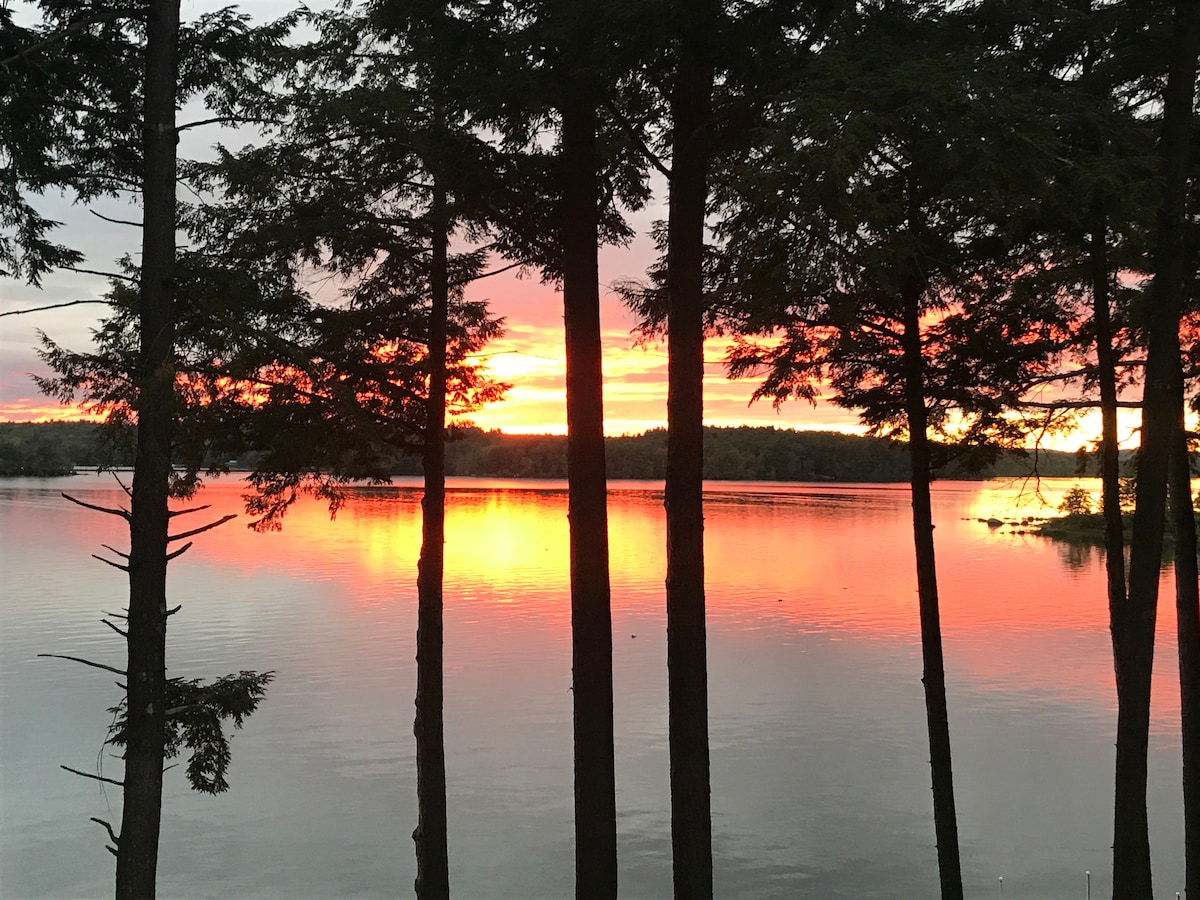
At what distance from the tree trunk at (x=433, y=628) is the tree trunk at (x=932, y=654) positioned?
595 centimetres

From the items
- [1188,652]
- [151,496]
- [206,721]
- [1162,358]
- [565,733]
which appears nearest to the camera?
[151,496]

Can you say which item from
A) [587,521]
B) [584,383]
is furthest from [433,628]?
[584,383]

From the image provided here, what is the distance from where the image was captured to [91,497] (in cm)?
10088

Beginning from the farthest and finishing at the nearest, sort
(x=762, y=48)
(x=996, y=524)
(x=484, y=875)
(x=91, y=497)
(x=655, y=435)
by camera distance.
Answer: (x=655, y=435) → (x=91, y=497) → (x=996, y=524) → (x=484, y=875) → (x=762, y=48)

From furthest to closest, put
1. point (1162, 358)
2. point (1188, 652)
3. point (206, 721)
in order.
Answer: point (1188, 652) → point (206, 721) → point (1162, 358)

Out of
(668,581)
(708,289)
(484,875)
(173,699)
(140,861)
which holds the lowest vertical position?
(484,875)

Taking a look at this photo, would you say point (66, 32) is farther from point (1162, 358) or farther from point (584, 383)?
point (1162, 358)

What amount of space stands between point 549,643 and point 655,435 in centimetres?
12245

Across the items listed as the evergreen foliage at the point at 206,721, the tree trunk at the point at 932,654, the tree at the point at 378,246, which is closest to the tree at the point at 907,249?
the tree trunk at the point at 932,654

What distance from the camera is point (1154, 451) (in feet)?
26.6

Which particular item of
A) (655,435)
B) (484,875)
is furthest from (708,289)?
(655,435)

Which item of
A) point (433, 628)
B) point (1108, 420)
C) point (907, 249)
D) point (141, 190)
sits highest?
point (141, 190)

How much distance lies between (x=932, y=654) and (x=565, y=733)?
16.3 metres

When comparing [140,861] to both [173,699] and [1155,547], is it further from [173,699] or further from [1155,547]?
[1155,547]
